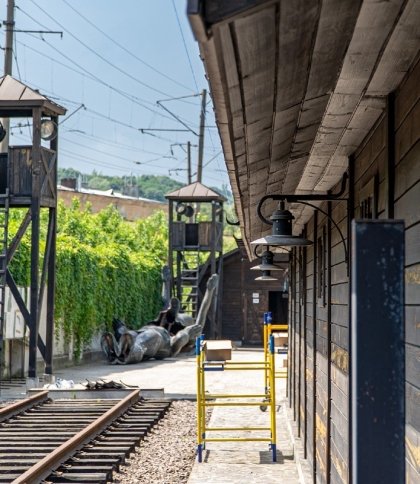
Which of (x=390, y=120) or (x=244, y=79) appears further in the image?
(x=390, y=120)

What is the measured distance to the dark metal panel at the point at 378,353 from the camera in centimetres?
229

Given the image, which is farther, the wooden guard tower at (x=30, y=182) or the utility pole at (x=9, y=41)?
the utility pole at (x=9, y=41)

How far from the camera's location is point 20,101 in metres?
20.1

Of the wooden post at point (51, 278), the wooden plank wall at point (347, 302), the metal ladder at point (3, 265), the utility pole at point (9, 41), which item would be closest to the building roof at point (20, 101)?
the wooden post at point (51, 278)

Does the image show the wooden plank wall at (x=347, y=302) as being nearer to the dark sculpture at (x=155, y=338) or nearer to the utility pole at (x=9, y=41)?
the dark sculpture at (x=155, y=338)

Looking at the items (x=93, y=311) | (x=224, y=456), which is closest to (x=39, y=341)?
(x=93, y=311)

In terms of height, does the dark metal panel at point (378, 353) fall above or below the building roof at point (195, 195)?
below

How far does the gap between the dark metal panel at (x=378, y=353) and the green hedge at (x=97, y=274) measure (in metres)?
20.7

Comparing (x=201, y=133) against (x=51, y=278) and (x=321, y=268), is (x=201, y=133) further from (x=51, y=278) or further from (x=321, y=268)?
(x=321, y=268)

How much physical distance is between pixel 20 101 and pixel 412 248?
1717 centimetres

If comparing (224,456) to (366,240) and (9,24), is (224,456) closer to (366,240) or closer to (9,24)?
(366,240)

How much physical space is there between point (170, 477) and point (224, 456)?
4.82ft

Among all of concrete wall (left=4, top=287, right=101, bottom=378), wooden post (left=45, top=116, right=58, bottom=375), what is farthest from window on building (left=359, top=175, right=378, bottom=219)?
concrete wall (left=4, top=287, right=101, bottom=378)

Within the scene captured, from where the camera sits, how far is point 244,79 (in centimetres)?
326
